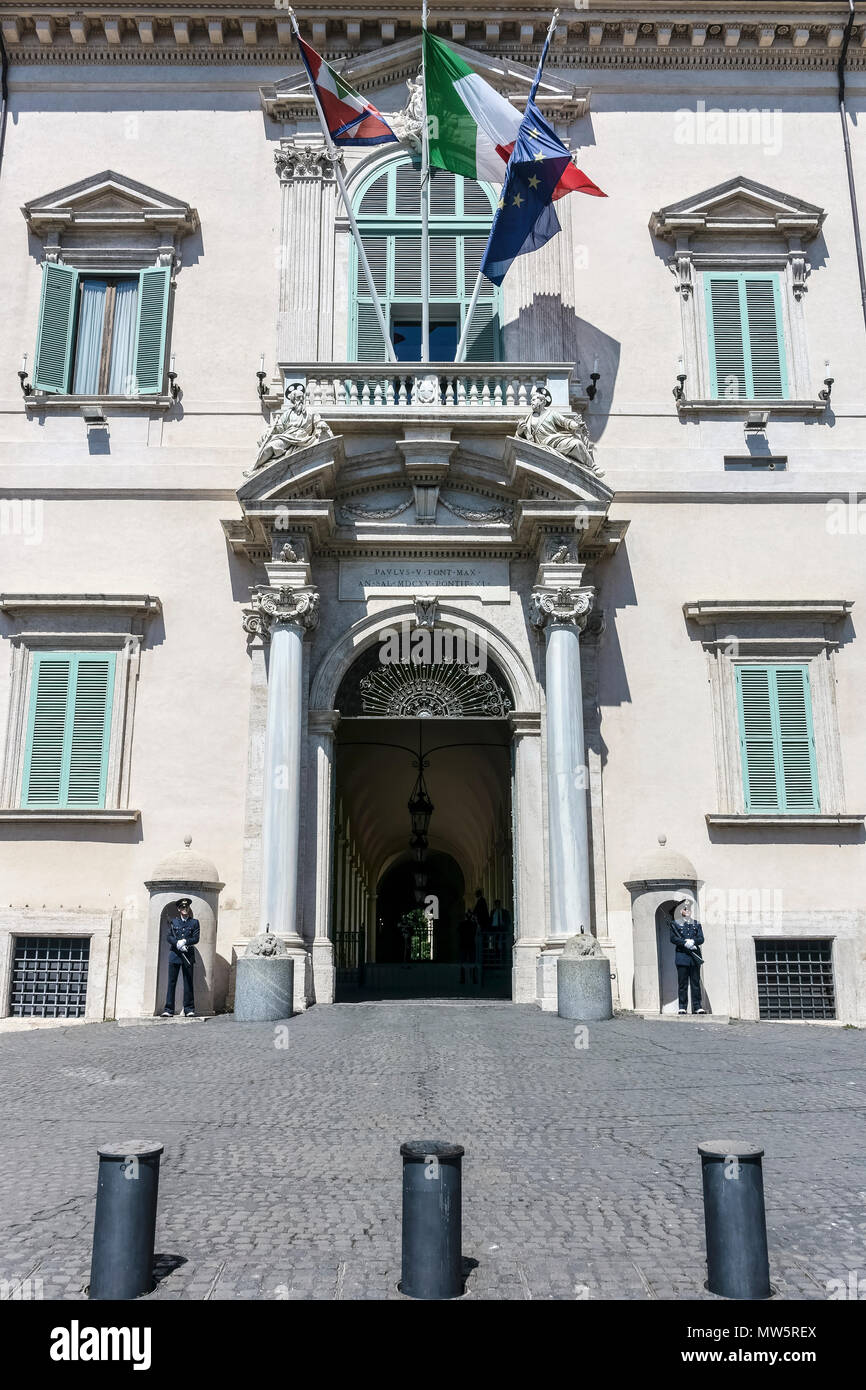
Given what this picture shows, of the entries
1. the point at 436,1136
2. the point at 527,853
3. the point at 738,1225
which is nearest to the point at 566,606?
the point at 527,853

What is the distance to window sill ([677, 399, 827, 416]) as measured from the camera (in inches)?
648

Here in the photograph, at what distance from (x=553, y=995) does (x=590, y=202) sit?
464 inches

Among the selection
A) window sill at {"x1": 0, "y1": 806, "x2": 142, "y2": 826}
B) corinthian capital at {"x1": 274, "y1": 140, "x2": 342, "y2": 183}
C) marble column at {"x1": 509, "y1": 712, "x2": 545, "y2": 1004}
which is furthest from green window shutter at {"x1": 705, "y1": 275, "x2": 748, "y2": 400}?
window sill at {"x1": 0, "y1": 806, "x2": 142, "y2": 826}

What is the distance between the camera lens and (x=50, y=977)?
14.7 m

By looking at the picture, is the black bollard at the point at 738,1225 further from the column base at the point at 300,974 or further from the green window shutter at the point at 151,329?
the green window shutter at the point at 151,329

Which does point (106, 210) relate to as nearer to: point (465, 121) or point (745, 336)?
point (465, 121)

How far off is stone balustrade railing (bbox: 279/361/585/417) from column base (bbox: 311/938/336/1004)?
23.0ft

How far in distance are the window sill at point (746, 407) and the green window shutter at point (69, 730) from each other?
8.84 meters

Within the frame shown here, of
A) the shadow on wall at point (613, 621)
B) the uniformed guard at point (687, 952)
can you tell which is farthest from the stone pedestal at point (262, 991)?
the shadow on wall at point (613, 621)

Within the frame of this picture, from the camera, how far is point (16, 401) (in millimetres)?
16625

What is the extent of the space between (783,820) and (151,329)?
36.9 ft

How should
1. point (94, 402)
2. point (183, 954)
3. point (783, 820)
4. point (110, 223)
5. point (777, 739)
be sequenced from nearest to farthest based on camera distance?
point (183, 954) < point (783, 820) < point (777, 739) < point (94, 402) < point (110, 223)

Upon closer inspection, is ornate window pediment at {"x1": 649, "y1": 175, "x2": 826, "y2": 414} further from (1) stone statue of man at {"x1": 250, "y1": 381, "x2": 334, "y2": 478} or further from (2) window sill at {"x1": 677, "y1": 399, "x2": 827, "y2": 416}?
(1) stone statue of man at {"x1": 250, "y1": 381, "x2": 334, "y2": 478}
